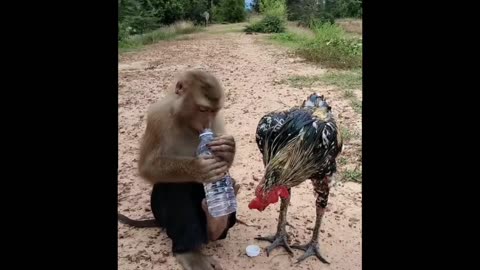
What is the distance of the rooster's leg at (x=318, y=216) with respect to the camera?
7.86ft

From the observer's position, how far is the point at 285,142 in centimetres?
232

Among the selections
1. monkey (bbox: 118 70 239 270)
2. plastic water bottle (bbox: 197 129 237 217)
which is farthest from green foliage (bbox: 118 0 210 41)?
plastic water bottle (bbox: 197 129 237 217)

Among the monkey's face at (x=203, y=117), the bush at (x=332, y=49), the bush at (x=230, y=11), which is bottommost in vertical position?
the monkey's face at (x=203, y=117)

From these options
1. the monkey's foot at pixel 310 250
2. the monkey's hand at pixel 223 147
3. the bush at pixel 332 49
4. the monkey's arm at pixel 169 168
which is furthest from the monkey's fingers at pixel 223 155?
the bush at pixel 332 49

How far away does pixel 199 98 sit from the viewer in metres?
2.26

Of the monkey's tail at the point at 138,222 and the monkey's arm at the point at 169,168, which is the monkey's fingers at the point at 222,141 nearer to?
the monkey's arm at the point at 169,168

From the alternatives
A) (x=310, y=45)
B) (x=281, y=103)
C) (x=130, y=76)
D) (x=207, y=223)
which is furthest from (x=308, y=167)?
(x=130, y=76)

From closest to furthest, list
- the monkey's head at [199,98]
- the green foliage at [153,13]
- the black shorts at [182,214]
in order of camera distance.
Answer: the monkey's head at [199,98], the black shorts at [182,214], the green foliage at [153,13]

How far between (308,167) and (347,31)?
0.70m

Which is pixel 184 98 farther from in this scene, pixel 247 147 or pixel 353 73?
pixel 353 73

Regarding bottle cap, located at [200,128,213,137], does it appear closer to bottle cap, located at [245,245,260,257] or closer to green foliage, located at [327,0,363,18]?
bottle cap, located at [245,245,260,257]

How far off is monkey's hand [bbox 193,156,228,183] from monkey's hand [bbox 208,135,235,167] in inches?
1.0

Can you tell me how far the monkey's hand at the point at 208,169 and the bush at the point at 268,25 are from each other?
0.75 metres

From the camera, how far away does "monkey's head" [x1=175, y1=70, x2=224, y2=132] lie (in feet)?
7.38
